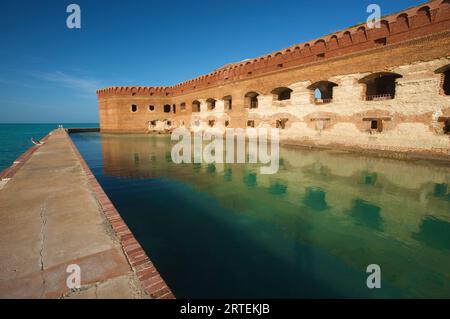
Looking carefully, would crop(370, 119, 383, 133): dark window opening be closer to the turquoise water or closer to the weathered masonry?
the weathered masonry

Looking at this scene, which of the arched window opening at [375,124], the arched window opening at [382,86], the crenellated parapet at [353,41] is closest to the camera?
the crenellated parapet at [353,41]

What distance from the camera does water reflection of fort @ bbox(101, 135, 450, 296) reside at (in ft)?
11.3

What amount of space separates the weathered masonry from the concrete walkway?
1317 centimetres

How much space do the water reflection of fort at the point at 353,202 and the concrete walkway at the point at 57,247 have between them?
113 inches

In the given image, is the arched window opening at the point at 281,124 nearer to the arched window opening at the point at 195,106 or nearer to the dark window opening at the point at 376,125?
the dark window opening at the point at 376,125

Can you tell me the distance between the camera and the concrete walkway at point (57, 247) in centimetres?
203

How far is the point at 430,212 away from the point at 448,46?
30.0 ft

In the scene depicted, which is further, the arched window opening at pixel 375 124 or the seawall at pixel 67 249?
the arched window opening at pixel 375 124

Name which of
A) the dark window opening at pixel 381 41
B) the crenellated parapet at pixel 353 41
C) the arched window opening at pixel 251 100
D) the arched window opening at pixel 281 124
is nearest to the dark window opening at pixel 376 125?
the crenellated parapet at pixel 353 41

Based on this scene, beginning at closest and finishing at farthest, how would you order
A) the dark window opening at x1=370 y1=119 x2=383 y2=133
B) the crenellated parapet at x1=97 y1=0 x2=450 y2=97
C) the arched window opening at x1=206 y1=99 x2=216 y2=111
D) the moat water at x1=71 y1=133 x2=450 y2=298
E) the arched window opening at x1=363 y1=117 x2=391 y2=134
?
the moat water at x1=71 y1=133 x2=450 y2=298 → the crenellated parapet at x1=97 y1=0 x2=450 y2=97 → the arched window opening at x1=363 y1=117 x2=391 y2=134 → the dark window opening at x1=370 y1=119 x2=383 y2=133 → the arched window opening at x1=206 y1=99 x2=216 y2=111

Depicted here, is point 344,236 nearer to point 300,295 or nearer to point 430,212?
point 300,295

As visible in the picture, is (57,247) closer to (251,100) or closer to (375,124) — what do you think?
(375,124)

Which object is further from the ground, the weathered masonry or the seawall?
the weathered masonry

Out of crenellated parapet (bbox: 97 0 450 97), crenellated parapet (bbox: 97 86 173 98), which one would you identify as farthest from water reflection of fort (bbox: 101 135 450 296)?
crenellated parapet (bbox: 97 86 173 98)
